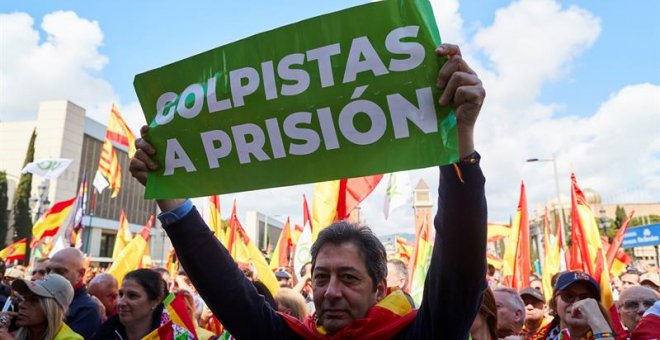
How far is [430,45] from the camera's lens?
5.53ft

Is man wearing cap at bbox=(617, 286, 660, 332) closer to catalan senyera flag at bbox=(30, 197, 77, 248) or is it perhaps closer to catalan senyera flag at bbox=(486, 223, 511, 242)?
catalan senyera flag at bbox=(486, 223, 511, 242)

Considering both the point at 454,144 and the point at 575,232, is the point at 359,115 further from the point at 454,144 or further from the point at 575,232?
A: the point at 575,232

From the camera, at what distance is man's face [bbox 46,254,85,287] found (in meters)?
4.87

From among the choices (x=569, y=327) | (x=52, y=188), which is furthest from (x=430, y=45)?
(x=52, y=188)

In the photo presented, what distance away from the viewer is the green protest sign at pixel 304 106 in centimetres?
172

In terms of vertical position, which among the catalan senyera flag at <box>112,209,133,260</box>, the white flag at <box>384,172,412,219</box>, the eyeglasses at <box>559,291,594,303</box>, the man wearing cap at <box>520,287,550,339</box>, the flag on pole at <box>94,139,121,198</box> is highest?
the flag on pole at <box>94,139,121,198</box>

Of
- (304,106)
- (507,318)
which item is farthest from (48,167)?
(304,106)

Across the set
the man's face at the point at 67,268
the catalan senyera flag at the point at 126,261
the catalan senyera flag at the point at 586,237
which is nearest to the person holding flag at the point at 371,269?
the man's face at the point at 67,268

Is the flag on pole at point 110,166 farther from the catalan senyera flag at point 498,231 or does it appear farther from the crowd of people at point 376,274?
the crowd of people at point 376,274

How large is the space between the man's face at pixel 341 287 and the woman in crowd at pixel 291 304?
100 inches

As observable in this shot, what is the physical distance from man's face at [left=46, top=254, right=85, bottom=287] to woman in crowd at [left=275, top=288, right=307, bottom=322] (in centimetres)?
197

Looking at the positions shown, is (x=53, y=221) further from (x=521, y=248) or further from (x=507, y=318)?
(x=507, y=318)

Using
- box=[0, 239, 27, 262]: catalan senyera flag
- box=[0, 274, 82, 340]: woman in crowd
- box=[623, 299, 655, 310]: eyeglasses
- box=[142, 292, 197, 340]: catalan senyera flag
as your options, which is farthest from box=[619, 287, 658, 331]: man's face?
box=[0, 239, 27, 262]: catalan senyera flag

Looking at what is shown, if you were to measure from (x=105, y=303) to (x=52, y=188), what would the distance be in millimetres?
46677
